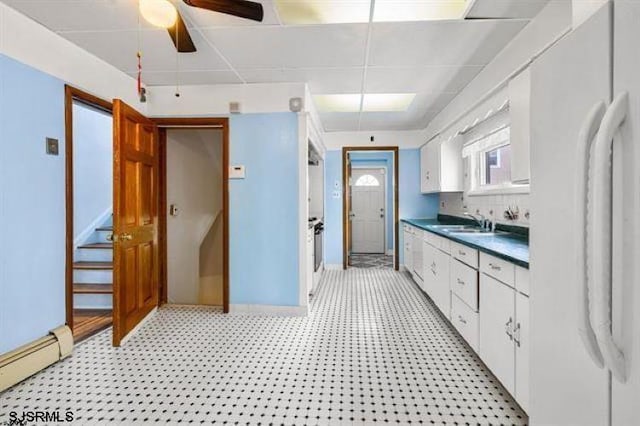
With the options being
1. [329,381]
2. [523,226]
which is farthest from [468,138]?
[329,381]

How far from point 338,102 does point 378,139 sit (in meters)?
1.64

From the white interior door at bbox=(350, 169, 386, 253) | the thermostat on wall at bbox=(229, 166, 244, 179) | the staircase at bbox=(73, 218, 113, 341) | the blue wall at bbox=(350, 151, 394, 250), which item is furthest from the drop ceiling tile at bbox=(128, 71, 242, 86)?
the white interior door at bbox=(350, 169, 386, 253)

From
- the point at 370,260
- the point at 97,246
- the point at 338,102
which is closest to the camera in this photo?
the point at 97,246

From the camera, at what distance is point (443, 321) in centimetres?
306

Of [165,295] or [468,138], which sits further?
[468,138]

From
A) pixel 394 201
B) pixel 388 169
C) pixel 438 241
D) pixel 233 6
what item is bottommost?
pixel 438 241

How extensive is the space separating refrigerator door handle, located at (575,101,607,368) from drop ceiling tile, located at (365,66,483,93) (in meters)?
2.42

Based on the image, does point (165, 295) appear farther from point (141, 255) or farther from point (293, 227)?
point (293, 227)

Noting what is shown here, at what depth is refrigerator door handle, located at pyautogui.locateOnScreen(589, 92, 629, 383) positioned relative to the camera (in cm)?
71

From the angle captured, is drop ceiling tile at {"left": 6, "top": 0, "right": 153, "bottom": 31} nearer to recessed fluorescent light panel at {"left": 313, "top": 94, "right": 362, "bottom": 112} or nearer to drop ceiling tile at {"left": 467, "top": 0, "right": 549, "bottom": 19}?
recessed fluorescent light panel at {"left": 313, "top": 94, "right": 362, "bottom": 112}

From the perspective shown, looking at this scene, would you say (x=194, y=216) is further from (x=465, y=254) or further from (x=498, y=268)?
(x=498, y=268)

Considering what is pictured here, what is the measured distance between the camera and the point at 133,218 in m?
2.79

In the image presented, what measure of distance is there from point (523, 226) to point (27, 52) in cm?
394

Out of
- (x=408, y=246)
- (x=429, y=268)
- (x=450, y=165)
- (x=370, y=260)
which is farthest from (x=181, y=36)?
(x=370, y=260)
